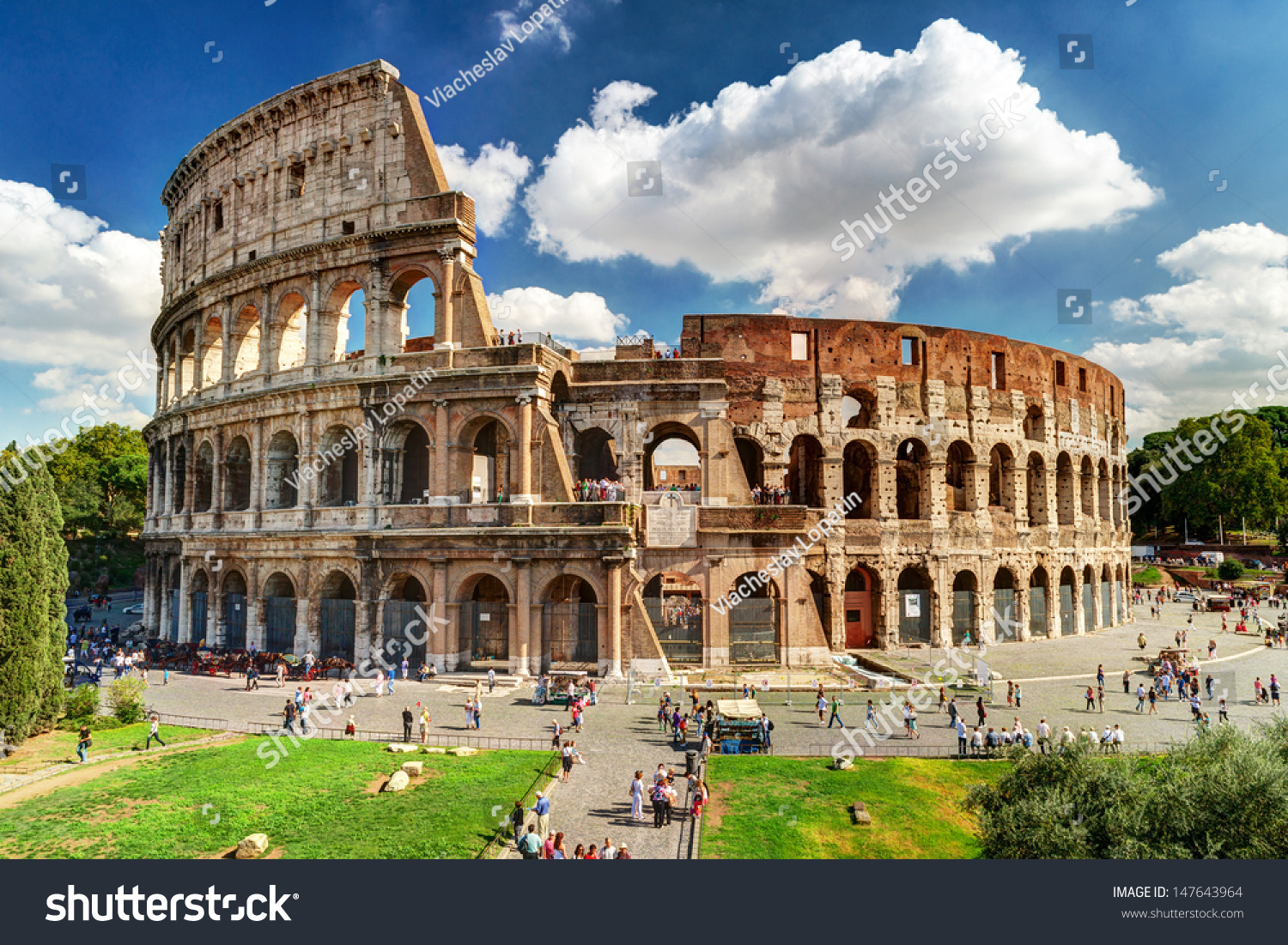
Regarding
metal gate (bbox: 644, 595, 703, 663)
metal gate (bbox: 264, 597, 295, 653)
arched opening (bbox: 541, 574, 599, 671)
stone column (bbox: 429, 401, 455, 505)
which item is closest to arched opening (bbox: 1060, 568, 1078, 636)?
metal gate (bbox: 644, 595, 703, 663)

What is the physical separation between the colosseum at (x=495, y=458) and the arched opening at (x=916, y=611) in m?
0.12

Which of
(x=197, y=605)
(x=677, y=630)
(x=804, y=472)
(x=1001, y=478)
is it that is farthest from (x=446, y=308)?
Result: (x=1001, y=478)

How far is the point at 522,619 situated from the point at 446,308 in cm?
1268

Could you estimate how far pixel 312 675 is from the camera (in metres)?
27.2

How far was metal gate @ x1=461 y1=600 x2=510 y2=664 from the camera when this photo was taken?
1106 inches

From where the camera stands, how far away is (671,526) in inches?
1147

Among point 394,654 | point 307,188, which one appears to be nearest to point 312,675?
point 394,654

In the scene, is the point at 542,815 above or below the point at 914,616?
below

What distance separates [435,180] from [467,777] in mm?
22743

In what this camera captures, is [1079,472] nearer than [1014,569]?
No

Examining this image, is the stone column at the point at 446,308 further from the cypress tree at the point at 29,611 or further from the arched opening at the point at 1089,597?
the arched opening at the point at 1089,597

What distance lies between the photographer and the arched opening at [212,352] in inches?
1374

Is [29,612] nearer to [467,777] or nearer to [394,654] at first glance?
[394,654]

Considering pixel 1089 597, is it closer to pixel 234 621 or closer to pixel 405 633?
pixel 405 633
